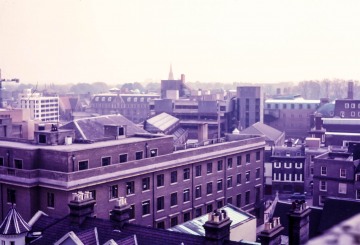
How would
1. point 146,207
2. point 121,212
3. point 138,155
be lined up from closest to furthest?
point 121,212 → point 146,207 → point 138,155

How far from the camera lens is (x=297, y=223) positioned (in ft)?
77.5

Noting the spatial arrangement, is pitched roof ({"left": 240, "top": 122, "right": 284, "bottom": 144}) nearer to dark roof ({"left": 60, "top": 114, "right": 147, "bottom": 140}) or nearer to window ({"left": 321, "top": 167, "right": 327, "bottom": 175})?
window ({"left": 321, "top": 167, "right": 327, "bottom": 175})

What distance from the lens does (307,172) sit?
252 feet

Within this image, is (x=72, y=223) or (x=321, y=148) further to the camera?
(x=321, y=148)

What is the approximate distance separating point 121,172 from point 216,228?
25592 millimetres

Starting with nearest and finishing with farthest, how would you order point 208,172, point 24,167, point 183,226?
point 183,226
point 24,167
point 208,172

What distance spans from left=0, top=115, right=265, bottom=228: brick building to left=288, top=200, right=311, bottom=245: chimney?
2303cm

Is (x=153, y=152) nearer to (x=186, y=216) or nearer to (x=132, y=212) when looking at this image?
(x=132, y=212)

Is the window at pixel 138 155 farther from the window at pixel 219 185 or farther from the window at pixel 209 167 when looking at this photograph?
the window at pixel 219 185

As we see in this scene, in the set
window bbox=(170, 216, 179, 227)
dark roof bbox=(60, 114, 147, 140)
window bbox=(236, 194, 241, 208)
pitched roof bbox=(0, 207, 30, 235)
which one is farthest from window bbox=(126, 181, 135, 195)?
pitched roof bbox=(0, 207, 30, 235)

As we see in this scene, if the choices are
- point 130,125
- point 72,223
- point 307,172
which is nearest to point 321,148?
point 307,172

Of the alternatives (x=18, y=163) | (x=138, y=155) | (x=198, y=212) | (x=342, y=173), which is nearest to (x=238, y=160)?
(x=198, y=212)

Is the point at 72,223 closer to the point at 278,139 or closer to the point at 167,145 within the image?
the point at 167,145

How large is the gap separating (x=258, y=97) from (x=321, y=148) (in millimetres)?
38455
